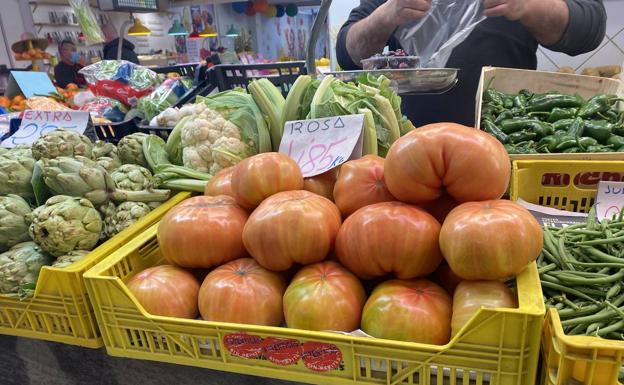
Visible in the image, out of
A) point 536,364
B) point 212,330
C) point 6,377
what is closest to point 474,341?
point 536,364

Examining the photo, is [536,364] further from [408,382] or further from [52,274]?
[52,274]

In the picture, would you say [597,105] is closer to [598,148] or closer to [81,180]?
[598,148]

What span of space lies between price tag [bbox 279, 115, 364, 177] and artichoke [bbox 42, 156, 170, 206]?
0.49 meters

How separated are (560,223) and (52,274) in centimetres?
125

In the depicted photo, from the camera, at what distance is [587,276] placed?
36.2 inches

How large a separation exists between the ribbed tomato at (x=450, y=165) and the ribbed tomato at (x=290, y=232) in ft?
0.53

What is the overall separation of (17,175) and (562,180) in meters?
1.55

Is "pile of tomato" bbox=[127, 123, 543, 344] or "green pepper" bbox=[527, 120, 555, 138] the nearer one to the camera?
"pile of tomato" bbox=[127, 123, 543, 344]

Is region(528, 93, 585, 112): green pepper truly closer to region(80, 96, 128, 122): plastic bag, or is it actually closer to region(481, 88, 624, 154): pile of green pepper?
region(481, 88, 624, 154): pile of green pepper

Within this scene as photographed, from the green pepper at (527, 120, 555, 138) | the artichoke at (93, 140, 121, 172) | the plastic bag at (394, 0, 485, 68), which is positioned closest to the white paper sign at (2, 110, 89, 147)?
the artichoke at (93, 140, 121, 172)

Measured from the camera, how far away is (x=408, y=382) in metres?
0.73

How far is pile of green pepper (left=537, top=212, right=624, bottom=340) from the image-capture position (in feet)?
2.77

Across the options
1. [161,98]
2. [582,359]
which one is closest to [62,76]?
[161,98]

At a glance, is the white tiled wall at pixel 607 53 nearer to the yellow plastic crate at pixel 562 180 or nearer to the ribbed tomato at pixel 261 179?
the yellow plastic crate at pixel 562 180
